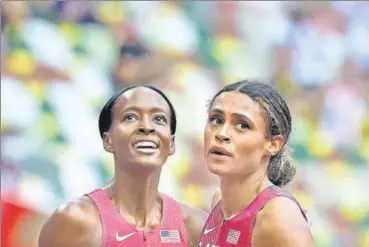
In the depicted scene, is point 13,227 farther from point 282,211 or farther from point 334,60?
point 282,211

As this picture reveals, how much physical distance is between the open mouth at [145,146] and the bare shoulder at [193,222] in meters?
0.20

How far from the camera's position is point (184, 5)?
3592mm

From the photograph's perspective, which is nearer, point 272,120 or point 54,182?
point 272,120

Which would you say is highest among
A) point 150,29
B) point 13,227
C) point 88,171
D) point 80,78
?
point 150,29

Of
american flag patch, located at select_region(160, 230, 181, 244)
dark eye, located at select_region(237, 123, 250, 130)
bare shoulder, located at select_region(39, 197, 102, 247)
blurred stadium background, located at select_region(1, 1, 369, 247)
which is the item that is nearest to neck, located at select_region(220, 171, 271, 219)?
dark eye, located at select_region(237, 123, 250, 130)

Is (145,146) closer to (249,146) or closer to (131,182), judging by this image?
(131,182)

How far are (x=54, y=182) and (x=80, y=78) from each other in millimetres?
495

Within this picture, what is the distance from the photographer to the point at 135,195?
190 centimetres

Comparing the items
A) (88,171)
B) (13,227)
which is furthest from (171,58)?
(13,227)

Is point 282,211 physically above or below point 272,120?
below

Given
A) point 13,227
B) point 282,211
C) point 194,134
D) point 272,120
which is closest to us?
point 282,211

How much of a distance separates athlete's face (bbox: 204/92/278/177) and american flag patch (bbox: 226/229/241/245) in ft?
0.41

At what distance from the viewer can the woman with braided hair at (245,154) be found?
5.18ft

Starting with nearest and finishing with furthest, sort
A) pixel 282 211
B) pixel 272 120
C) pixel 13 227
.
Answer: pixel 282 211
pixel 272 120
pixel 13 227
